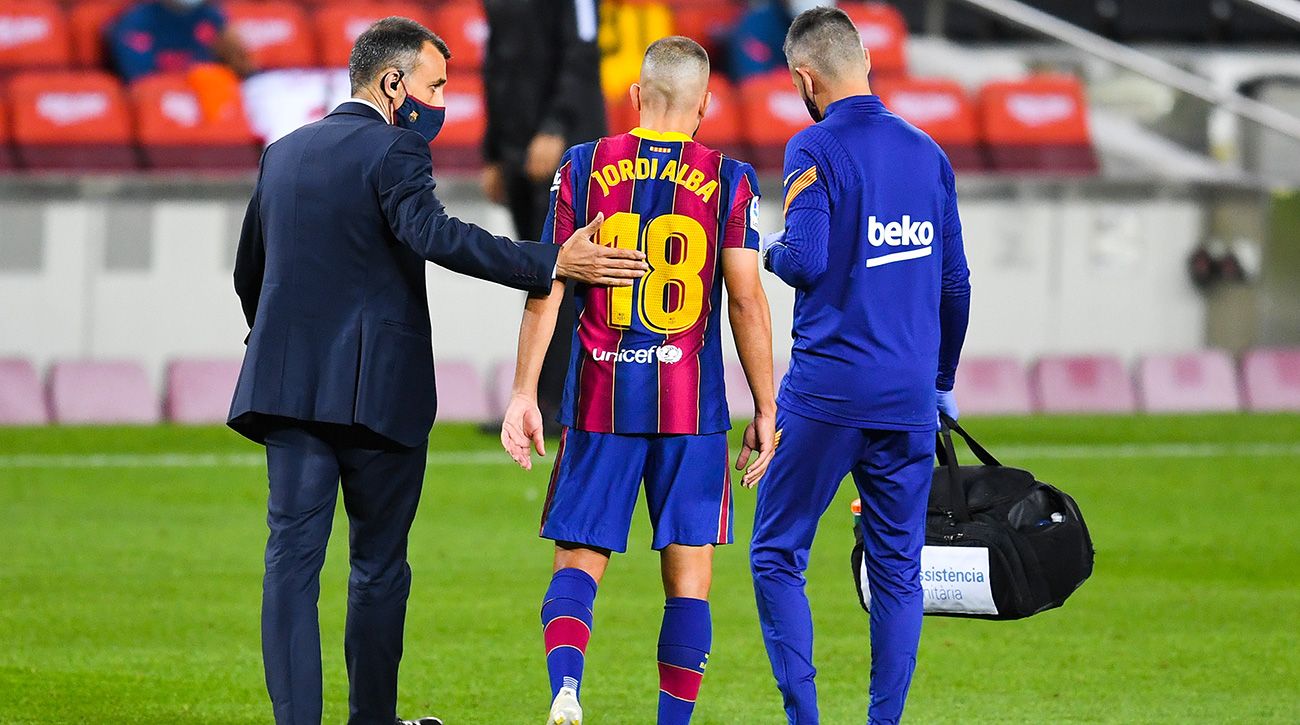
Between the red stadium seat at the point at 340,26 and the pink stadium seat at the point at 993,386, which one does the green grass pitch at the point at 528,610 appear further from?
the red stadium seat at the point at 340,26

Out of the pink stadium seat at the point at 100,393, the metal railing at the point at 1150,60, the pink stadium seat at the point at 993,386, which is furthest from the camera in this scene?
the metal railing at the point at 1150,60

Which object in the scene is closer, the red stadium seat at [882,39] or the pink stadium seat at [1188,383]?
the pink stadium seat at [1188,383]

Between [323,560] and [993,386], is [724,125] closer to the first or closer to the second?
[993,386]

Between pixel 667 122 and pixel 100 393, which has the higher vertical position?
pixel 667 122

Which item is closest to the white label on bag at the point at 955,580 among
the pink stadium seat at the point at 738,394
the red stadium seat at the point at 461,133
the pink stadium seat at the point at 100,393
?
the pink stadium seat at the point at 738,394

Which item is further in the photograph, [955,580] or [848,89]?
[955,580]

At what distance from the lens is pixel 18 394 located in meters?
13.0

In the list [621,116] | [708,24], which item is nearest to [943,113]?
[708,24]

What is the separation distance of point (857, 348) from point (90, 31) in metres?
12.3

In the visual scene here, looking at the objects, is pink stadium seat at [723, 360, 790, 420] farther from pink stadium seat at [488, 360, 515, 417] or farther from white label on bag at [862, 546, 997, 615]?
white label on bag at [862, 546, 997, 615]

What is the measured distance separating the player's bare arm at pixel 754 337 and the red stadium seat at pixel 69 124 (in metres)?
10.2

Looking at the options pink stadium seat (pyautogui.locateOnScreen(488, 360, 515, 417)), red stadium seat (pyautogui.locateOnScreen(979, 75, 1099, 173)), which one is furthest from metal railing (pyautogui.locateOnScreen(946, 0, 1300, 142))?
pink stadium seat (pyautogui.locateOnScreen(488, 360, 515, 417))

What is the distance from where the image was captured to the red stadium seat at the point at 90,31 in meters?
15.9

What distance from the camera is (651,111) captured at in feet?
16.9
